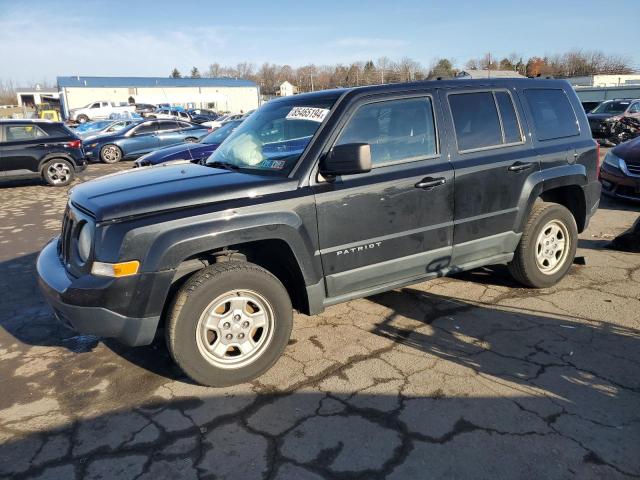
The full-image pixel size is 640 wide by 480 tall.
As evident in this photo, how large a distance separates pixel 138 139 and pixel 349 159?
16.1 meters

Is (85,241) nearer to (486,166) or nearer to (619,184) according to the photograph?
(486,166)

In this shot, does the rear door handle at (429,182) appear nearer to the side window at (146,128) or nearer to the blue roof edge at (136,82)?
the side window at (146,128)

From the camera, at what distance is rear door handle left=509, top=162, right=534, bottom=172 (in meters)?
4.08

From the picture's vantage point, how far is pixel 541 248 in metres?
4.59

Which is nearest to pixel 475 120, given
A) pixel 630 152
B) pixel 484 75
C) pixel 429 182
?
pixel 429 182

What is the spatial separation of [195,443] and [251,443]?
0.31 m

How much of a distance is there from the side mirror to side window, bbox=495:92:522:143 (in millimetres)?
1671

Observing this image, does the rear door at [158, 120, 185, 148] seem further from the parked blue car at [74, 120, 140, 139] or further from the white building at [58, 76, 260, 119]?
the white building at [58, 76, 260, 119]

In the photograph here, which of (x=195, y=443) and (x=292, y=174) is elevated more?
(x=292, y=174)

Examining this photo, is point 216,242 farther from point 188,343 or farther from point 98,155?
point 98,155

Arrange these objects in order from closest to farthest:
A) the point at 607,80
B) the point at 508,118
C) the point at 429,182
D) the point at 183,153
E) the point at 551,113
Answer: the point at 429,182 < the point at 508,118 < the point at 551,113 < the point at 183,153 < the point at 607,80

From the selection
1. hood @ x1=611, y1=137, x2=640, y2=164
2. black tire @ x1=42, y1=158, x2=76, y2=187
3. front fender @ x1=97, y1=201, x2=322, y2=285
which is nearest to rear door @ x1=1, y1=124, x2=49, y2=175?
black tire @ x1=42, y1=158, x2=76, y2=187

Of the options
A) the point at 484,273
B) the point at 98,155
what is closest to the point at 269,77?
the point at 98,155

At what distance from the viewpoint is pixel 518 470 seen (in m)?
2.39
